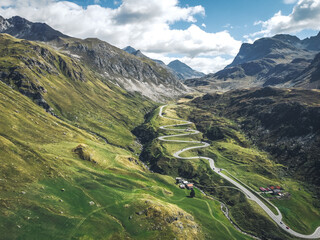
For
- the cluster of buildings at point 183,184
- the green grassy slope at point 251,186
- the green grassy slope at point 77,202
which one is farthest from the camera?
the cluster of buildings at point 183,184

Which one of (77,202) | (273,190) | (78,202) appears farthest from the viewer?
(273,190)

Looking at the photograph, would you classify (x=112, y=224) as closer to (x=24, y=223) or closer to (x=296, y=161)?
(x=24, y=223)

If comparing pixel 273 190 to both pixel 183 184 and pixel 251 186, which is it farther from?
pixel 183 184

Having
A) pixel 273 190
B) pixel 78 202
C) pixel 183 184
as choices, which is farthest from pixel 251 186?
pixel 78 202

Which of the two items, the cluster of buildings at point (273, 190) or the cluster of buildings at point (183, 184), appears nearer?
the cluster of buildings at point (273, 190)

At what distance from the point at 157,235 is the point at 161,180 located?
7305 cm

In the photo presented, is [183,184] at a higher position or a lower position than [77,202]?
lower

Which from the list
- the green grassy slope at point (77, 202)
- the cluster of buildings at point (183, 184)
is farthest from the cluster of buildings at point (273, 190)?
the cluster of buildings at point (183, 184)

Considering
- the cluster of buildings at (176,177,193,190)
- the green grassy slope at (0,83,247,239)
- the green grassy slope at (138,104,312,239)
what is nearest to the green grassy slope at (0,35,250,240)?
the green grassy slope at (0,83,247,239)

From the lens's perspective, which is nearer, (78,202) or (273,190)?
(78,202)

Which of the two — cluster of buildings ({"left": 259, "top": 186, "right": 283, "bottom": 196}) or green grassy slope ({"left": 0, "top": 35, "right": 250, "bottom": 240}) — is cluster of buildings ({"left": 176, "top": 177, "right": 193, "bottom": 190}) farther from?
cluster of buildings ({"left": 259, "top": 186, "right": 283, "bottom": 196})

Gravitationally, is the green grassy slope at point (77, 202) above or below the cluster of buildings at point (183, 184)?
above

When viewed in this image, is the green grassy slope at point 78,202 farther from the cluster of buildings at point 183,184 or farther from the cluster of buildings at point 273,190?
the cluster of buildings at point 273,190

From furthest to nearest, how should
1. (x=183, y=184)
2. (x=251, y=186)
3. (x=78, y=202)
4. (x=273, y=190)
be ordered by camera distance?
(x=183, y=184), (x=251, y=186), (x=273, y=190), (x=78, y=202)
